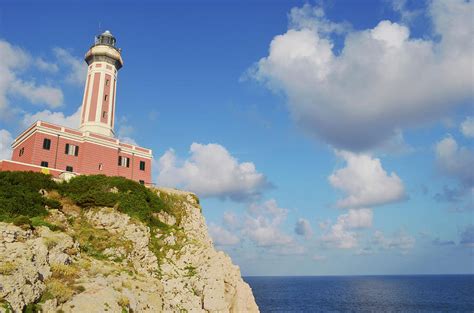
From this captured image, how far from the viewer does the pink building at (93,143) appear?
44594 mm

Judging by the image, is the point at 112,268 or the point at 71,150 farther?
the point at 71,150

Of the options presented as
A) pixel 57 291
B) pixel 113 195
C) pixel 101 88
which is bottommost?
pixel 57 291

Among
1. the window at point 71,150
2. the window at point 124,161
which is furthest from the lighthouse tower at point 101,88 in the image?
the window at point 71,150

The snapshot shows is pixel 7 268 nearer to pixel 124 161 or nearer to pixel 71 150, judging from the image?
pixel 71 150

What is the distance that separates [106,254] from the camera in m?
29.3

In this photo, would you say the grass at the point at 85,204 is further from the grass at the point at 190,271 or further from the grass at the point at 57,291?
the grass at the point at 57,291

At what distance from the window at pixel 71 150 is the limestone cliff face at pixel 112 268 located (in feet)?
48.6

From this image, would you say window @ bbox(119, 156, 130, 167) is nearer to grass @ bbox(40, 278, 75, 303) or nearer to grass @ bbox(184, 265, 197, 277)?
grass @ bbox(184, 265, 197, 277)

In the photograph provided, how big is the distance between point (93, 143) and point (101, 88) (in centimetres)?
1154

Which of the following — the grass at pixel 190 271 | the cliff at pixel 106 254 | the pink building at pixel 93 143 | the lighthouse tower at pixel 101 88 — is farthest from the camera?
the lighthouse tower at pixel 101 88

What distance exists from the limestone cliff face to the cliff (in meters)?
0.06

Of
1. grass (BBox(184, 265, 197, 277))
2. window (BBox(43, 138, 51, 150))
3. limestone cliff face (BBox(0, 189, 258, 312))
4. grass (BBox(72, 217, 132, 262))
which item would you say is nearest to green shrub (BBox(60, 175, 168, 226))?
limestone cliff face (BBox(0, 189, 258, 312))

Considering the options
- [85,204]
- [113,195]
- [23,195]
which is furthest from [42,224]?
[113,195]

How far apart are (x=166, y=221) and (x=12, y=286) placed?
71.5ft
